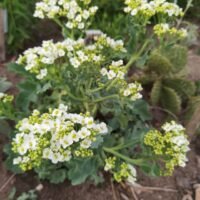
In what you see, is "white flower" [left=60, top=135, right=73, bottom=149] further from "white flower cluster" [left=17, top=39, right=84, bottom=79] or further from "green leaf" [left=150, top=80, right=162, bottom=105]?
"green leaf" [left=150, top=80, right=162, bottom=105]

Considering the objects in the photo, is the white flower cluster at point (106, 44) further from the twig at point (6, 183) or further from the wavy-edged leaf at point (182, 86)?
the twig at point (6, 183)

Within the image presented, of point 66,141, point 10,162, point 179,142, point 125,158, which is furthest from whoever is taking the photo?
point 10,162

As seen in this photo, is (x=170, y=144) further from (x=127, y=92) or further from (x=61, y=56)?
(x=61, y=56)

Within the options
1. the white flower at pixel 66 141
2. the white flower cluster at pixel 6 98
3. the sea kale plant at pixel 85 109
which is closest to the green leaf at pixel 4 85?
the sea kale plant at pixel 85 109

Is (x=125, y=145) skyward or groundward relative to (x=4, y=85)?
groundward

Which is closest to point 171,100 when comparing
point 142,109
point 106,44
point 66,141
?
point 142,109
